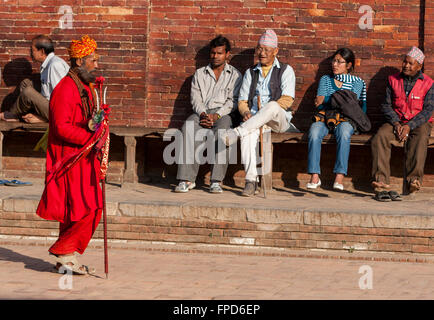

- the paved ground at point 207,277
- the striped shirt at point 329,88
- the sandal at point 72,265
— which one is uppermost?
the striped shirt at point 329,88

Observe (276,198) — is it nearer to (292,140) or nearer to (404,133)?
(292,140)

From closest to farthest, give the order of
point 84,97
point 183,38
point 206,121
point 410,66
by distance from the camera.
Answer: point 84,97, point 410,66, point 206,121, point 183,38

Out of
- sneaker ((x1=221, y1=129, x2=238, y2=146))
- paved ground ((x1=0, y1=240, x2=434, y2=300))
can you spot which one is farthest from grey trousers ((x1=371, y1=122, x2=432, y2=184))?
paved ground ((x1=0, y1=240, x2=434, y2=300))

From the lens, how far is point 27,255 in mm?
8469

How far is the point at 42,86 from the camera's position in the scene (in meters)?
11.4

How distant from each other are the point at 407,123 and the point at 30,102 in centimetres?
446

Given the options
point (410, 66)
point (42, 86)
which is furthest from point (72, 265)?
point (410, 66)

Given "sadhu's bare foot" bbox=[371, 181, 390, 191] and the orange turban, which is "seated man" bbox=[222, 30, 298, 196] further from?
the orange turban

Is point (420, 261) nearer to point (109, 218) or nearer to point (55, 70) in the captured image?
point (109, 218)

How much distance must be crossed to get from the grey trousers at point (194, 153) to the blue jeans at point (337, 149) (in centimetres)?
97

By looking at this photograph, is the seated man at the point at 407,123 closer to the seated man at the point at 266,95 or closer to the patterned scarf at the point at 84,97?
the seated man at the point at 266,95

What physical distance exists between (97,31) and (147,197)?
9.13 feet

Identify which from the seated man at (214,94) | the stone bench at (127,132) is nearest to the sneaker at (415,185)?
the seated man at (214,94)

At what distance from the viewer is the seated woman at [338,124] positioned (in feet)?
34.6
